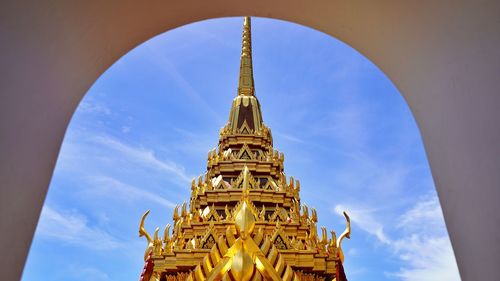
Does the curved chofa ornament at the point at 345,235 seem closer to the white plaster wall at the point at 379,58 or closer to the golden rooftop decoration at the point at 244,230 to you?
the golden rooftop decoration at the point at 244,230

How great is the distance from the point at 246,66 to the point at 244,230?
10.9 metres

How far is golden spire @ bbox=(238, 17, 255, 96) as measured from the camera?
1716 centimetres

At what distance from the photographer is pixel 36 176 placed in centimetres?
166

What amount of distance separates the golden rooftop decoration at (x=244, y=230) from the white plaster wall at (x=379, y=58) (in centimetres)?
627

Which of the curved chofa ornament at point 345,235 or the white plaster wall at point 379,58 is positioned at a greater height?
the curved chofa ornament at point 345,235

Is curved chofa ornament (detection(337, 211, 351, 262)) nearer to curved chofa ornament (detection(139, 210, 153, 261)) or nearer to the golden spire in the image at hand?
curved chofa ornament (detection(139, 210, 153, 261))

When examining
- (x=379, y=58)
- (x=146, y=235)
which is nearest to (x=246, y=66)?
(x=146, y=235)

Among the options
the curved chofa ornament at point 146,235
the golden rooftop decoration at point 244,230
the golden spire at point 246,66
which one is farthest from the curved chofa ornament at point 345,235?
the golden spire at point 246,66

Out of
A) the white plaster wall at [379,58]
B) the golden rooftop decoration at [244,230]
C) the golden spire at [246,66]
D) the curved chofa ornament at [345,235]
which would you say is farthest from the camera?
the golden spire at [246,66]

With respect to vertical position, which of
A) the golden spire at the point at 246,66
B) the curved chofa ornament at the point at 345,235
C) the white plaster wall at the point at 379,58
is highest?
the golden spire at the point at 246,66

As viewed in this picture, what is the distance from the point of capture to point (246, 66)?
58.3 ft

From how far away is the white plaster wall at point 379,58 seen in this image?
57.2 inches

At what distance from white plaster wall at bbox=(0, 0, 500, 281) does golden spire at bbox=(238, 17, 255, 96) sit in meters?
15.0

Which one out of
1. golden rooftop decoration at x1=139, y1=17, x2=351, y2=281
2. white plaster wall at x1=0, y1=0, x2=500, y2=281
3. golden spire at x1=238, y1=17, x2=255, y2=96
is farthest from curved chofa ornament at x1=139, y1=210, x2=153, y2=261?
white plaster wall at x1=0, y1=0, x2=500, y2=281
